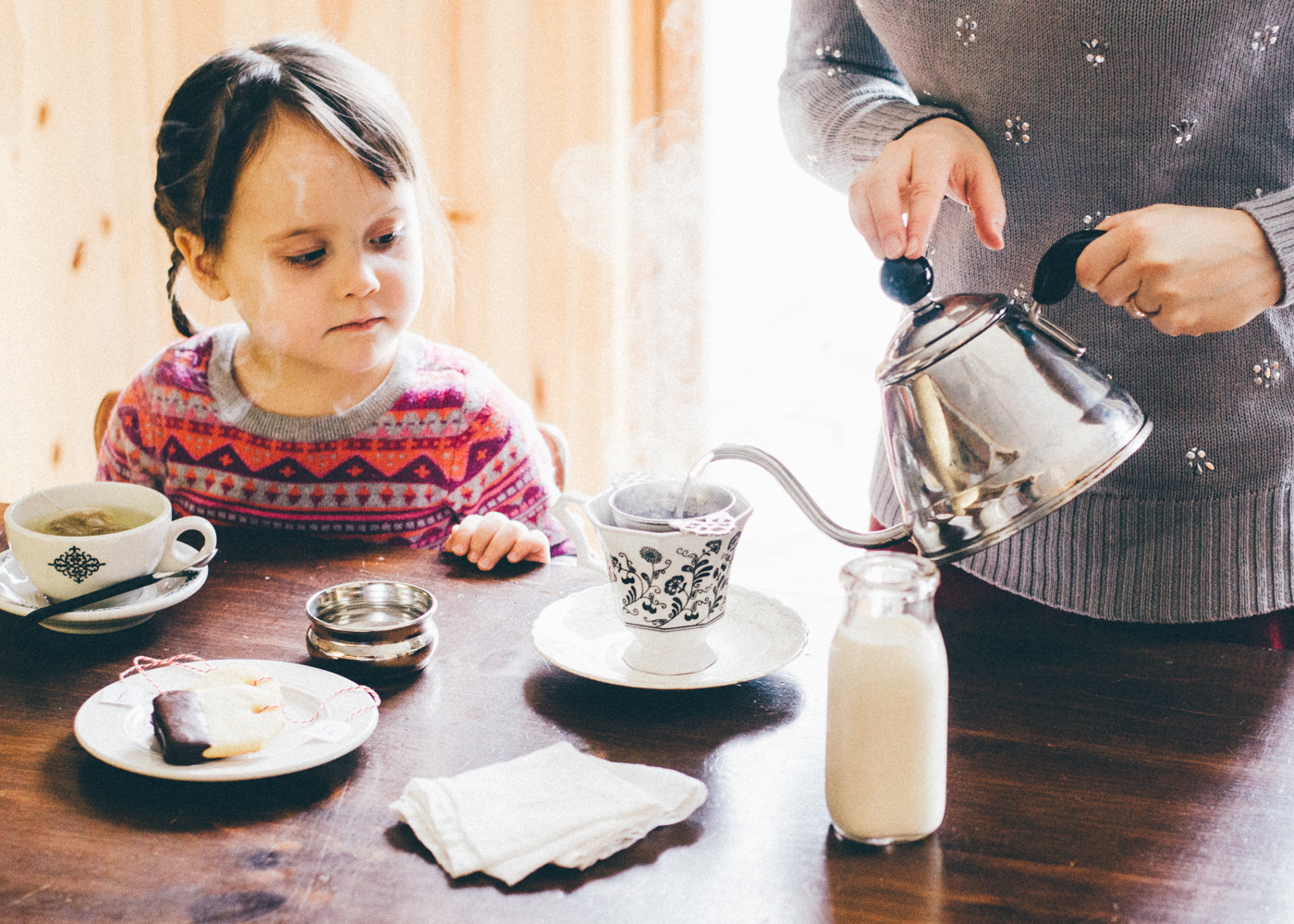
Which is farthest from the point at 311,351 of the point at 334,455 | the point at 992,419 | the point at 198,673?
the point at 992,419

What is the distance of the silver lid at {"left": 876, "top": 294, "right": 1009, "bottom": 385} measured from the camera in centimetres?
80

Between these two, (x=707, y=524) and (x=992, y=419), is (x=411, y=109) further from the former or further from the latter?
(x=992, y=419)

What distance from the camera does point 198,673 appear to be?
0.95m

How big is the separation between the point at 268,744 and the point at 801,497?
0.46 meters

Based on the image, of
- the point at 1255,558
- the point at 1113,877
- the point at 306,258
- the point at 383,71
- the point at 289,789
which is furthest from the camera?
the point at 383,71

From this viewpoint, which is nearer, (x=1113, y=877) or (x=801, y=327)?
(x=1113, y=877)

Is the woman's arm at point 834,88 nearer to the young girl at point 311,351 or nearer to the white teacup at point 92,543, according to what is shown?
the young girl at point 311,351

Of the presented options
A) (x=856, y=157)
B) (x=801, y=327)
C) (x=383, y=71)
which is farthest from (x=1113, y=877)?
(x=383, y=71)

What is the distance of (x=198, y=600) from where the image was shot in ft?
3.75

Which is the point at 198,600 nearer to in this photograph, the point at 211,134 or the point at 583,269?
the point at 211,134

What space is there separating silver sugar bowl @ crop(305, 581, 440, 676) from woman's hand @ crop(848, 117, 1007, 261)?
1.71 ft

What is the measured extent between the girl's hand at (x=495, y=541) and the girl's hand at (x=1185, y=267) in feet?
2.13

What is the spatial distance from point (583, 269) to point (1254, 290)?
164cm

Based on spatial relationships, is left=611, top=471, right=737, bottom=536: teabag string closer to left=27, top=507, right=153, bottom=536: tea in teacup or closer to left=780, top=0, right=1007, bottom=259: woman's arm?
left=780, top=0, right=1007, bottom=259: woman's arm
